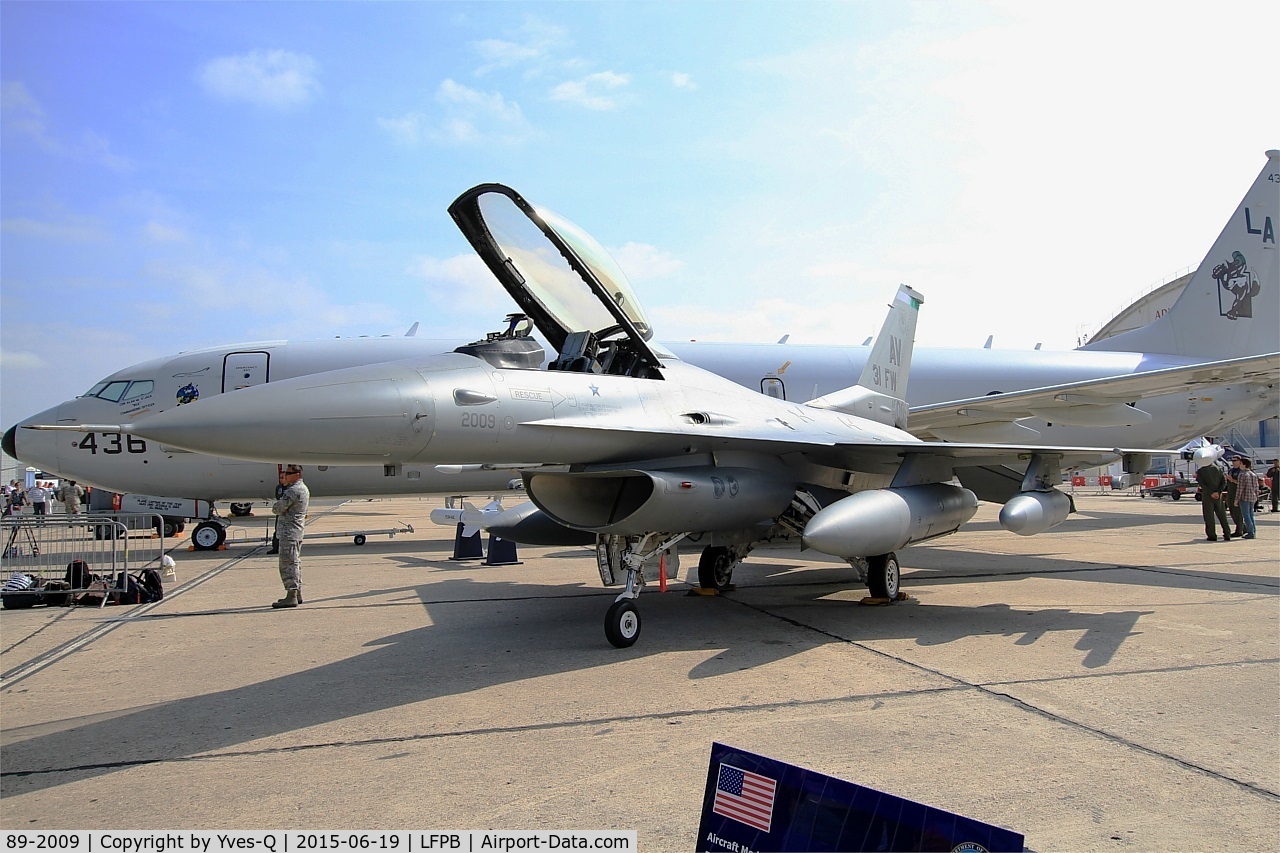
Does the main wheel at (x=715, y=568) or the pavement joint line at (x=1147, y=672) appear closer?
the pavement joint line at (x=1147, y=672)

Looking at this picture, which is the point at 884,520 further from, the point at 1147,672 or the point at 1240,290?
the point at 1240,290

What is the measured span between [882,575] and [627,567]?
3.09m

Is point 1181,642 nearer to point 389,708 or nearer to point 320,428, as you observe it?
point 389,708

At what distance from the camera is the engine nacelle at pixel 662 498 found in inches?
253

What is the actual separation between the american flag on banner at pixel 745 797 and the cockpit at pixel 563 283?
4900 mm

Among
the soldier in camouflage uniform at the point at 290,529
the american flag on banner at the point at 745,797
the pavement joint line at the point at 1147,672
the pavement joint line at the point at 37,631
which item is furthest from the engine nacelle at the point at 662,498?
the pavement joint line at the point at 37,631

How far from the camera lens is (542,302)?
7.09 meters

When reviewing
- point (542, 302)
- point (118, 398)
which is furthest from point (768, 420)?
point (118, 398)

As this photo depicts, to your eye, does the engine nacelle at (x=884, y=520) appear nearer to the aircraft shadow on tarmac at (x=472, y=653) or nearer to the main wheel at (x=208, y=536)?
the aircraft shadow on tarmac at (x=472, y=653)

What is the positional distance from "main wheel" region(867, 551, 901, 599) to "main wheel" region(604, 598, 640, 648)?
2992 mm

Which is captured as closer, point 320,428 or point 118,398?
point 320,428

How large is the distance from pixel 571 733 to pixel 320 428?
7.52 ft

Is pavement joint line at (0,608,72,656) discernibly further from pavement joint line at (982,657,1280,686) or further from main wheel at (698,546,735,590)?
pavement joint line at (982,657,1280,686)
